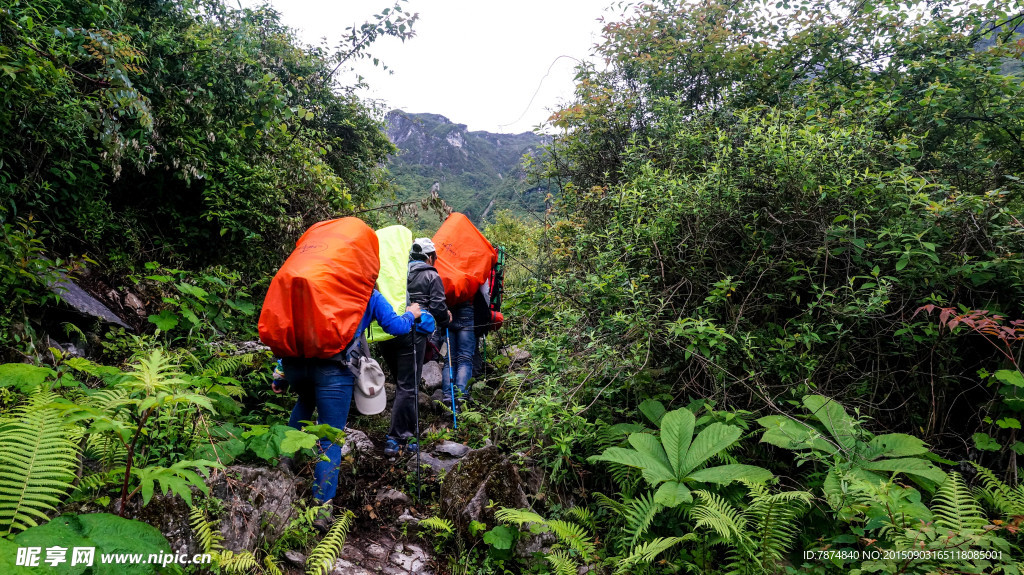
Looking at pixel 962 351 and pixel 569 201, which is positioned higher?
pixel 569 201

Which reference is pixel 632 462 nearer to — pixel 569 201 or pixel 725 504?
pixel 725 504

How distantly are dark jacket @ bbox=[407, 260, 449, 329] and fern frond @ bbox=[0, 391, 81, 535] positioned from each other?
10.8 ft

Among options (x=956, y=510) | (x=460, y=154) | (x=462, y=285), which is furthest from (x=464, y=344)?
(x=460, y=154)

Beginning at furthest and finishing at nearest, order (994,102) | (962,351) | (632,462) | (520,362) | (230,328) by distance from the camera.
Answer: (520,362), (230,328), (994,102), (962,351), (632,462)

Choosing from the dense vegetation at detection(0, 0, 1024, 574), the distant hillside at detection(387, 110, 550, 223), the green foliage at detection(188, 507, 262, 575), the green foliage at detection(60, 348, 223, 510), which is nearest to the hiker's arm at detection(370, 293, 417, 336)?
the dense vegetation at detection(0, 0, 1024, 574)

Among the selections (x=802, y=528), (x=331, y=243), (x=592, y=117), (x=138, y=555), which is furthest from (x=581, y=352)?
(x=592, y=117)

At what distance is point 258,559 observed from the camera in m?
2.78

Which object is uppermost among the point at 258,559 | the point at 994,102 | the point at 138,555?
the point at 994,102

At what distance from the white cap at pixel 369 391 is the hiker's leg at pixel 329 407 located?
13cm

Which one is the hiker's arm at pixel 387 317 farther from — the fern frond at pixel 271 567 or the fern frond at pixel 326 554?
the fern frond at pixel 271 567

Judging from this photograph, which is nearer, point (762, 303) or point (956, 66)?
point (762, 303)

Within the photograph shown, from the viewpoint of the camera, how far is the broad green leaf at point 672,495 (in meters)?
2.87

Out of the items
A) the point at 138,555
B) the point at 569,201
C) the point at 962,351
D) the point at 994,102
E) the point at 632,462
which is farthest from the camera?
the point at 569,201

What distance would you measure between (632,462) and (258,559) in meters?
2.48
